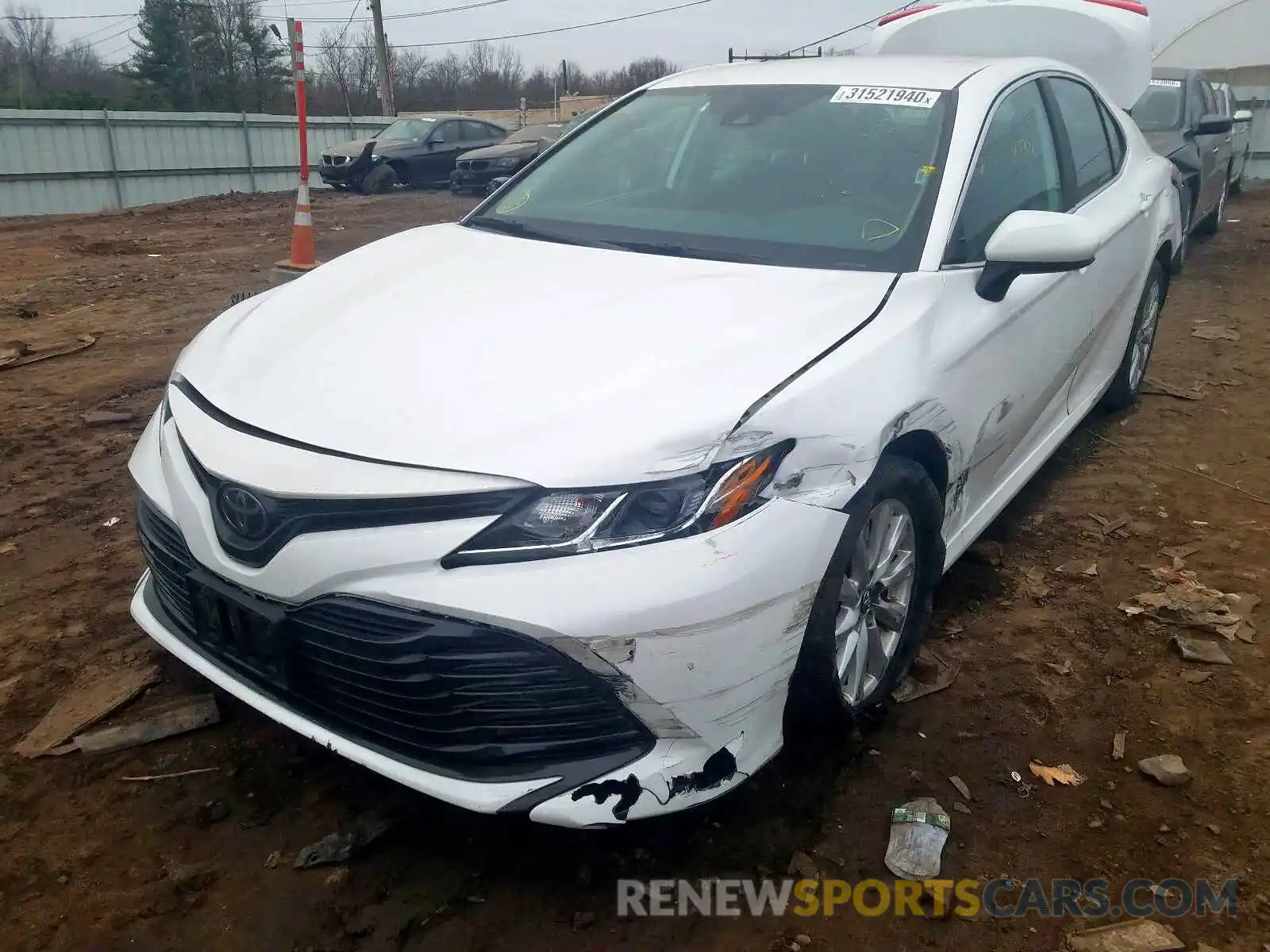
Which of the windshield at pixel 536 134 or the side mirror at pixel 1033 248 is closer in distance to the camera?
the side mirror at pixel 1033 248

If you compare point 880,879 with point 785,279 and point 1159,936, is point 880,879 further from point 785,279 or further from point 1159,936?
point 785,279

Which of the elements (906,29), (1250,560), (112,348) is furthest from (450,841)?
(112,348)

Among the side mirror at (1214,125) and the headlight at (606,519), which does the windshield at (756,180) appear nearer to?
the headlight at (606,519)

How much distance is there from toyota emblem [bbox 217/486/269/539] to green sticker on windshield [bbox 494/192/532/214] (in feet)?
5.37

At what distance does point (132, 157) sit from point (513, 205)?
58.3 ft

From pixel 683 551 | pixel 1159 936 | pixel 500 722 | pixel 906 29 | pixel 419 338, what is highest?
pixel 906 29

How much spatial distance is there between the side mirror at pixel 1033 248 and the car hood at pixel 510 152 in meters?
14.9

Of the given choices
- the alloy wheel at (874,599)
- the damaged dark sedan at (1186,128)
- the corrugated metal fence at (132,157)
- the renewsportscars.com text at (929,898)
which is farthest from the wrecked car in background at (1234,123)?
the corrugated metal fence at (132,157)

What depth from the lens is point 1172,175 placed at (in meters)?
4.88

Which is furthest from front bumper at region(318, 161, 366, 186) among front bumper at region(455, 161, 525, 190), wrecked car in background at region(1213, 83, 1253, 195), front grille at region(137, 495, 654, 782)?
front grille at region(137, 495, 654, 782)

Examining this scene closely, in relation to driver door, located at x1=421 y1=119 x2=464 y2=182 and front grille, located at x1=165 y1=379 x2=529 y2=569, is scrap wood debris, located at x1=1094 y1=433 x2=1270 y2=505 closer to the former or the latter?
front grille, located at x1=165 y1=379 x2=529 y2=569

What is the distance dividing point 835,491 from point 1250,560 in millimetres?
2309

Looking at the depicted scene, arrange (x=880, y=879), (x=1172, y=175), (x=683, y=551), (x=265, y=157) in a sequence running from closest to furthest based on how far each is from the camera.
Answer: (x=683, y=551), (x=880, y=879), (x=1172, y=175), (x=265, y=157)

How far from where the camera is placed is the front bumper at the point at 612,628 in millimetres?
1760
